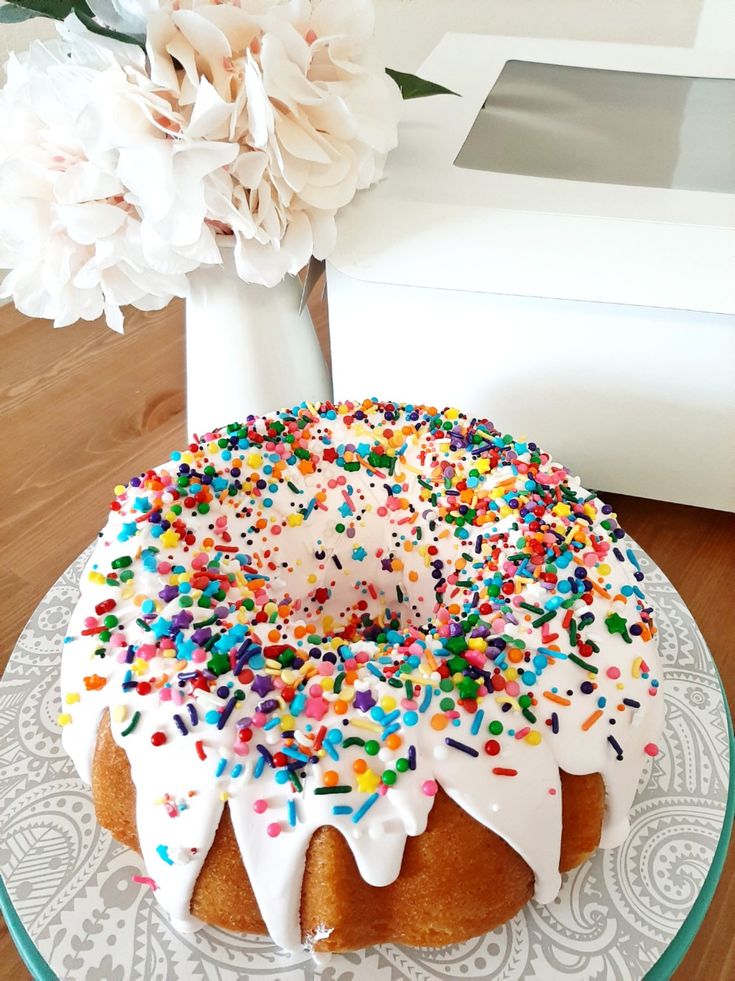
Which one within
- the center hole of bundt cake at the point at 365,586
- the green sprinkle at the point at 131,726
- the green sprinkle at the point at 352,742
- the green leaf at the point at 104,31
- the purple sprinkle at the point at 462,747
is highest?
the green leaf at the point at 104,31

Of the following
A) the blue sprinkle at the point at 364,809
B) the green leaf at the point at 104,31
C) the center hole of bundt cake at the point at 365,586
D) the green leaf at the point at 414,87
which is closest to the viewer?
the blue sprinkle at the point at 364,809

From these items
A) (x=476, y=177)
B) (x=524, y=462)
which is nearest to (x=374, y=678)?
(x=524, y=462)

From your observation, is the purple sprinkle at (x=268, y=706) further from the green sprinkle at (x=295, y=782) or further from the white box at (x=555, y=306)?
the white box at (x=555, y=306)

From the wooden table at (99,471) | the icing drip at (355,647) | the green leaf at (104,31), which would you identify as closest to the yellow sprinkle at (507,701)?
the icing drip at (355,647)

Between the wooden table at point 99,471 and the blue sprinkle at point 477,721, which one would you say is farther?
the wooden table at point 99,471

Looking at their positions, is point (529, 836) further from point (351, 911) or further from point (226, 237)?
point (226, 237)

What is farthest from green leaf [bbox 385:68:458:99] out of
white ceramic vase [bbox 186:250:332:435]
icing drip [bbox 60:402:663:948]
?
icing drip [bbox 60:402:663:948]

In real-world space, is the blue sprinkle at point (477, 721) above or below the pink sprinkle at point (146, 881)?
above

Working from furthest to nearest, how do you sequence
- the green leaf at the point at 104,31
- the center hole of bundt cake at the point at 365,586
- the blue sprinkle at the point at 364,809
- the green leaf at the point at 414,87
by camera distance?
1. the green leaf at the point at 414,87
2. the center hole of bundt cake at the point at 365,586
3. the green leaf at the point at 104,31
4. the blue sprinkle at the point at 364,809
